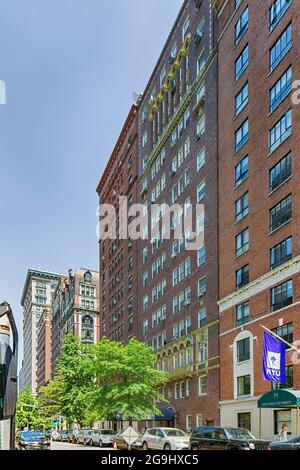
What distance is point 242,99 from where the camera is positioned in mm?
47562

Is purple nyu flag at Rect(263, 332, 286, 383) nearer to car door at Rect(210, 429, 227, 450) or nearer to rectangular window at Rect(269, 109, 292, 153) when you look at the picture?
car door at Rect(210, 429, 227, 450)

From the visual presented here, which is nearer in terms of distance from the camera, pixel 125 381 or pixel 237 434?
pixel 237 434

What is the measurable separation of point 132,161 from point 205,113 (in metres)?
32.9

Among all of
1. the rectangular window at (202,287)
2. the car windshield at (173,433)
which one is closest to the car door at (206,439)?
the car windshield at (173,433)

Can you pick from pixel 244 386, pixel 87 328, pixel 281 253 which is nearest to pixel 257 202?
pixel 281 253

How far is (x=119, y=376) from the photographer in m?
54.5

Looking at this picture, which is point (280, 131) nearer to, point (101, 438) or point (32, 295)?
point (101, 438)

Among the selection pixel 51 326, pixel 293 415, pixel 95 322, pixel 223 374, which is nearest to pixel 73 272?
pixel 95 322

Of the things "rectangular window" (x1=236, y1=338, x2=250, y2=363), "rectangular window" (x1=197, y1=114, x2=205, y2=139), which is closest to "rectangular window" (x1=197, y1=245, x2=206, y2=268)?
"rectangular window" (x1=236, y1=338, x2=250, y2=363)

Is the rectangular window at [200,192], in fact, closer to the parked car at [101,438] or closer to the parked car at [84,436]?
the parked car at [101,438]

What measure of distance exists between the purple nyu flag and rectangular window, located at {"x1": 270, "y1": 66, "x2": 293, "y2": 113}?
17.7 metres

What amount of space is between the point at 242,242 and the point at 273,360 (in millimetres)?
14659

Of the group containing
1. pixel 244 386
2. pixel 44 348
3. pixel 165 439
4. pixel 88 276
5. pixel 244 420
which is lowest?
pixel 44 348

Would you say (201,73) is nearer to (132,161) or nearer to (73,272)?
(132,161)
